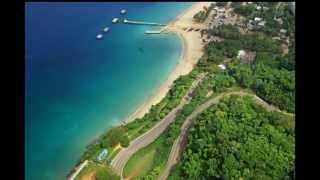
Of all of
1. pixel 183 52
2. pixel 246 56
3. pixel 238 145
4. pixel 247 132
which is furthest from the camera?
pixel 183 52

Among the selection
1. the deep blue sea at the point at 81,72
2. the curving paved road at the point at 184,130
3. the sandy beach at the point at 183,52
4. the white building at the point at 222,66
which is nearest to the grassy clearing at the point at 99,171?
the deep blue sea at the point at 81,72

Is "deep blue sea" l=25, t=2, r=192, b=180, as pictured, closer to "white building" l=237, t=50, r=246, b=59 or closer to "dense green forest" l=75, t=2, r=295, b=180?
→ "dense green forest" l=75, t=2, r=295, b=180

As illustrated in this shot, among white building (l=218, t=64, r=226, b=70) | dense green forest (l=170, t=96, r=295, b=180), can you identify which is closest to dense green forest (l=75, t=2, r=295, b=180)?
dense green forest (l=170, t=96, r=295, b=180)

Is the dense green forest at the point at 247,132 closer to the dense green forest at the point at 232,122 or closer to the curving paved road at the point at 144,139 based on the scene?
the dense green forest at the point at 232,122

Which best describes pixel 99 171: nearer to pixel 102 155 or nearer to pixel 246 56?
pixel 102 155

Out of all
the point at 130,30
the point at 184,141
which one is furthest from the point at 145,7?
the point at 184,141

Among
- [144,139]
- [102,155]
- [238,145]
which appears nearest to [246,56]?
[144,139]

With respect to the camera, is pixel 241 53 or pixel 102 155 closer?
pixel 102 155
